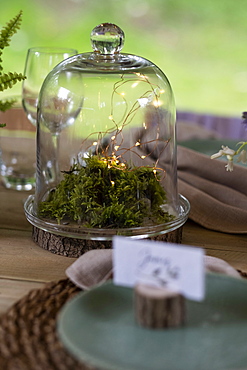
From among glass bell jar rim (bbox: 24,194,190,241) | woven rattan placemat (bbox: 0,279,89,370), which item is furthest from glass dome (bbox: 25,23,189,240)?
woven rattan placemat (bbox: 0,279,89,370)

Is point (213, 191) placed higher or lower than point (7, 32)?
lower

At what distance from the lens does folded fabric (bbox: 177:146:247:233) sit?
915 millimetres

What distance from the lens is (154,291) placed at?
0.48 metres

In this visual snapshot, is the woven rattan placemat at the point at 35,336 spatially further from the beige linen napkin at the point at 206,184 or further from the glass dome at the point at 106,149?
the beige linen napkin at the point at 206,184

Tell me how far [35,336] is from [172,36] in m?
2.99

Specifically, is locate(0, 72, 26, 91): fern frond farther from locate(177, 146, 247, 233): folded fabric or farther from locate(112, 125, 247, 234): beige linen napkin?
locate(177, 146, 247, 233): folded fabric

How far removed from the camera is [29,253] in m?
0.79

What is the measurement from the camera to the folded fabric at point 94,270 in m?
0.63

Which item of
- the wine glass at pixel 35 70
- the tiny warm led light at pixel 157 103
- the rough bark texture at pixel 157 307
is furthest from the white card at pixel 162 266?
the wine glass at pixel 35 70

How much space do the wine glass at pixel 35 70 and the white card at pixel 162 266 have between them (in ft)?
1.99

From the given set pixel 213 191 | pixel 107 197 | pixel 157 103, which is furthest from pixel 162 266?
pixel 213 191

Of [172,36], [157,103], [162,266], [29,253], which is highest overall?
[172,36]

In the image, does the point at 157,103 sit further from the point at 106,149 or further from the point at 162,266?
the point at 162,266

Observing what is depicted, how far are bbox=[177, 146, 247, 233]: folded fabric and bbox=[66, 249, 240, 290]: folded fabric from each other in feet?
0.86
